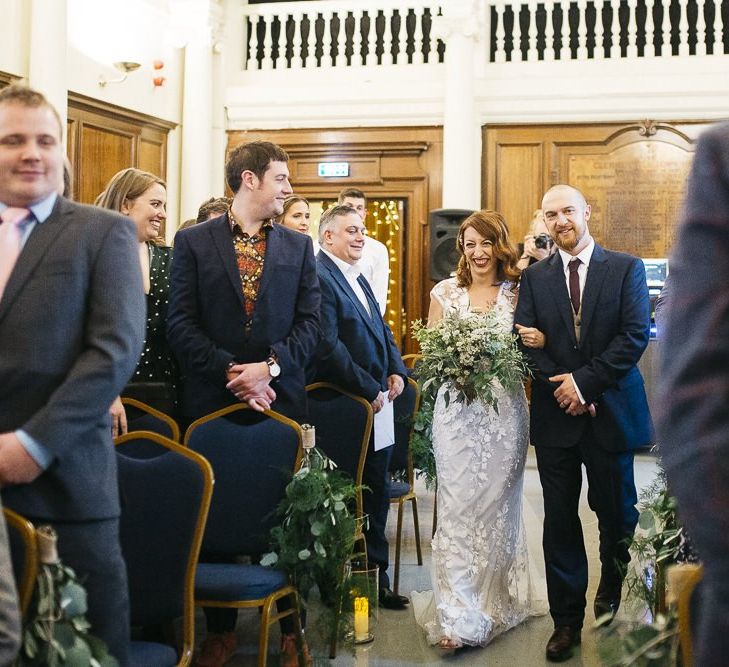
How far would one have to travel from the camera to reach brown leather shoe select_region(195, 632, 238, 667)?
383cm

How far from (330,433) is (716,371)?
3494mm

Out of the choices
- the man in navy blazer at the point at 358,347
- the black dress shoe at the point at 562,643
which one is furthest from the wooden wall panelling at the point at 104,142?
the black dress shoe at the point at 562,643

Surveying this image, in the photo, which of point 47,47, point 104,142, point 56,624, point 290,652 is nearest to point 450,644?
point 290,652

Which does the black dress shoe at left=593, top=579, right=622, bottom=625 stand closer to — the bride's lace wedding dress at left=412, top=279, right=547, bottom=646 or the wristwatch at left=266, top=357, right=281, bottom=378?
the bride's lace wedding dress at left=412, top=279, right=547, bottom=646

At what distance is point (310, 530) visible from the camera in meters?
3.54

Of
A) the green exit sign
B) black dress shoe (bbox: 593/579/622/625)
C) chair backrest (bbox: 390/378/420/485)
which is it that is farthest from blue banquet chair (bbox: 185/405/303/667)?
the green exit sign

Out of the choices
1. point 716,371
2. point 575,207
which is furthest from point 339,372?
point 716,371

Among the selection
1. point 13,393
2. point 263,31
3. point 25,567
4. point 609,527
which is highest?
point 263,31

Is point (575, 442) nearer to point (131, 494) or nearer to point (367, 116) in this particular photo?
point (131, 494)

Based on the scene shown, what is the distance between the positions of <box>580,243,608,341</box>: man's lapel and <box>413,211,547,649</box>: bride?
0.68 feet

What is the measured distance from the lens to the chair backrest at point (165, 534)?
9.19 ft

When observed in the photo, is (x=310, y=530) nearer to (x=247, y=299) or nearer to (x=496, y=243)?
(x=247, y=299)

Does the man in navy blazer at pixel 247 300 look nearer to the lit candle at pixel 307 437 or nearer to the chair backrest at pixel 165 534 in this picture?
the lit candle at pixel 307 437

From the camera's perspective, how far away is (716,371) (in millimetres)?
986
